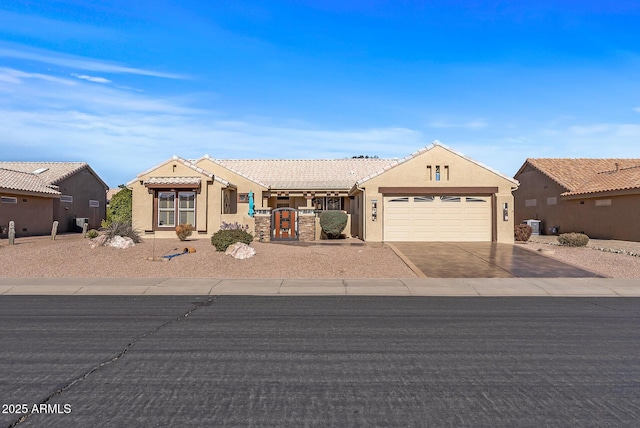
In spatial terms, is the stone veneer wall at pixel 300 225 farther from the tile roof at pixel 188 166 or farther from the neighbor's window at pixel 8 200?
the neighbor's window at pixel 8 200

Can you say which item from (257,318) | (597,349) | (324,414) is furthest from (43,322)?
(597,349)

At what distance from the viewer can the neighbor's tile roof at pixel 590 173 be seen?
2733 cm

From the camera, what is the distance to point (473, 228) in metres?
23.9

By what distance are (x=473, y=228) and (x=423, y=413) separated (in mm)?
20817

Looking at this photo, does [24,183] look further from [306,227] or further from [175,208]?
[306,227]

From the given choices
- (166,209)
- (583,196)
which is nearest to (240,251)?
(166,209)

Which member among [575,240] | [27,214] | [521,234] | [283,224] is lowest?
[575,240]

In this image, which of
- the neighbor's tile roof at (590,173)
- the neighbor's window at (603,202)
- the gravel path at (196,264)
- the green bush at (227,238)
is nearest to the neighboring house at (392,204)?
the green bush at (227,238)

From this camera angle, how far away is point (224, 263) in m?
15.4

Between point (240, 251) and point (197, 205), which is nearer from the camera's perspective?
point (240, 251)

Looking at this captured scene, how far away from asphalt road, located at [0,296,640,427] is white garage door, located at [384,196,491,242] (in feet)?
46.7

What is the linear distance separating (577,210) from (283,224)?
20.0 m

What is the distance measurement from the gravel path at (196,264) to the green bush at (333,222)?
773 centimetres

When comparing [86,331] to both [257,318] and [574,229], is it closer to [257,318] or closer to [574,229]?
[257,318]
